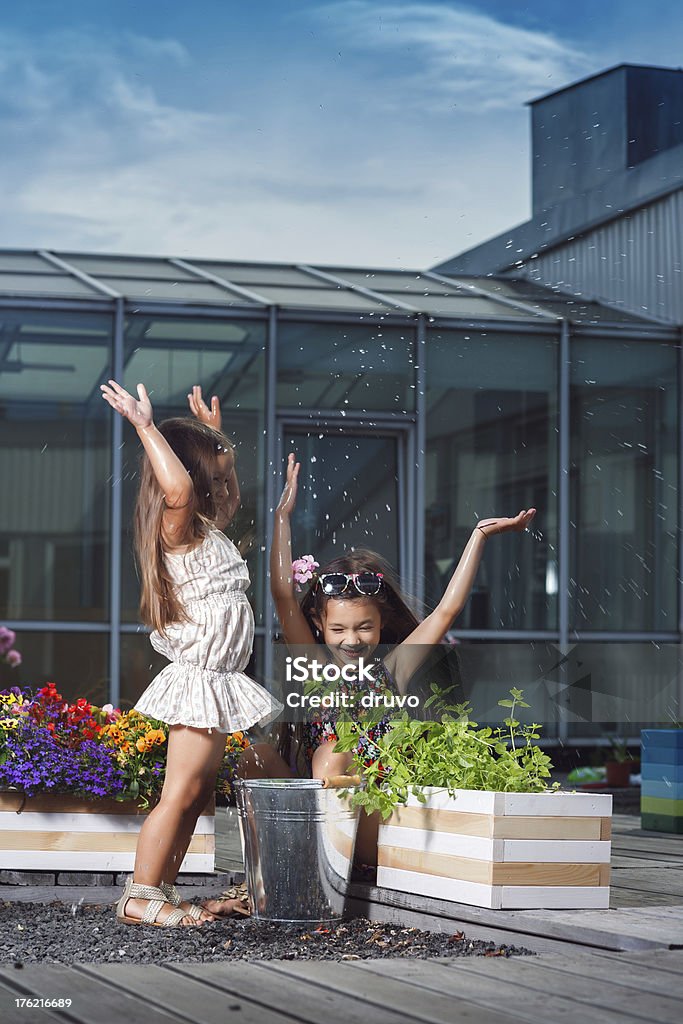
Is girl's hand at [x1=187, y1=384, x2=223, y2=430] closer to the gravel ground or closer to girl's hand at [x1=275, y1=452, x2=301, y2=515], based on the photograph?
girl's hand at [x1=275, y1=452, x2=301, y2=515]

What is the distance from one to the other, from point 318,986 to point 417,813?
79 cm

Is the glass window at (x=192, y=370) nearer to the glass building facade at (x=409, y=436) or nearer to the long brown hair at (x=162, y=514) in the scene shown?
the glass building facade at (x=409, y=436)

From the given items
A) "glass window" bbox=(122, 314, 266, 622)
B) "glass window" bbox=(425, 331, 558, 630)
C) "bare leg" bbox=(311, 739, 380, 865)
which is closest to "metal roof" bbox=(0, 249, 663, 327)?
"glass window" bbox=(122, 314, 266, 622)

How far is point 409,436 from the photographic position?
6301 millimetres

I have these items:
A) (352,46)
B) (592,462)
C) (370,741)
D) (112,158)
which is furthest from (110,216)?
(592,462)

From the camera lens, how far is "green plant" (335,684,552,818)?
9.04ft

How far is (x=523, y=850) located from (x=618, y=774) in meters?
4.38

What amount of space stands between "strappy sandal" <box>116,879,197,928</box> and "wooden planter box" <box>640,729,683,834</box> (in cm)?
252

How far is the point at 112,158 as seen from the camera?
4863 millimetres

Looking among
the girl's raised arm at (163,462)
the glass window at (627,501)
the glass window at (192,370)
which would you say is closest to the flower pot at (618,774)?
the glass window at (627,501)

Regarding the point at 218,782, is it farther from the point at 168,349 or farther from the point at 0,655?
the point at 168,349

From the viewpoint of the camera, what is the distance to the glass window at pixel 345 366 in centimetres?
600

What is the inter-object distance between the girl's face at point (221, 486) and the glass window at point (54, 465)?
3965 mm

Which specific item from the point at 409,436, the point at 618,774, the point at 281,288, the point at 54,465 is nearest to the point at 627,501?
the point at 618,774
